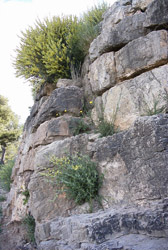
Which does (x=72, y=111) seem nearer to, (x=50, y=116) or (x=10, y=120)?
(x=50, y=116)

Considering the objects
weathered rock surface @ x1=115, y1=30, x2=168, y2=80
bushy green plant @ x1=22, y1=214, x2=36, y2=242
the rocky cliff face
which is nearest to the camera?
the rocky cliff face

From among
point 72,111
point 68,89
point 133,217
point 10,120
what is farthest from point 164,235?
point 10,120

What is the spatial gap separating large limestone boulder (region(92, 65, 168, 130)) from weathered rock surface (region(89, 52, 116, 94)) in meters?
0.22

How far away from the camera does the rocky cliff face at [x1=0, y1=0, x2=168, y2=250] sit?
3139mm

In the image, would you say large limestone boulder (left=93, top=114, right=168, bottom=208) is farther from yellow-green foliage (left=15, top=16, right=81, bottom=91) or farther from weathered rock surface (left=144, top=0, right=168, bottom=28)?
yellow-green foliage (left=15, top=16, right=81, bottom=91)

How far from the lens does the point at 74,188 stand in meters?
4.17

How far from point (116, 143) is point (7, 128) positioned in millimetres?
13034

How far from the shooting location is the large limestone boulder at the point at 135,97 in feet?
13.9

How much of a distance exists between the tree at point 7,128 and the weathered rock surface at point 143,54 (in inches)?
445

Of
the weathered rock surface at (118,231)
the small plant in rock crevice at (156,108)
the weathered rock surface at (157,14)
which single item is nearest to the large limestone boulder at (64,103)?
the small plant in rock crevice at (156,108)

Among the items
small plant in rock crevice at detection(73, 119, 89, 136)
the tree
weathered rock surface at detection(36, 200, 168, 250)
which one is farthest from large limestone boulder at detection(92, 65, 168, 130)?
the tree

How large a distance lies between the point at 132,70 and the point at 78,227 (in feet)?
9.96

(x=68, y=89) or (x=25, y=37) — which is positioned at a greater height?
(x=25, y=37)

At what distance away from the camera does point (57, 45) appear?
6531 mm
